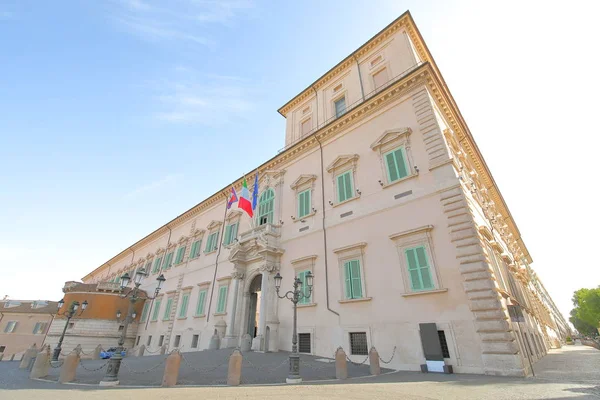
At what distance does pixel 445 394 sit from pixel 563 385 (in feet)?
11.3

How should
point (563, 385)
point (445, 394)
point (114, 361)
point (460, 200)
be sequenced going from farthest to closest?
point (460, 200), point (114, 361), point (563, 385), point (445, 394)

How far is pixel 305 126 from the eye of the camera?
2084cm

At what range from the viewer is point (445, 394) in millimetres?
5781

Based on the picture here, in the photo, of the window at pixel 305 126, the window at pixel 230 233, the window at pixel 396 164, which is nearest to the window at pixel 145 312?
the window at pixel 230 233

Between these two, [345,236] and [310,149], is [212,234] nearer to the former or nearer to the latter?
[310,149]

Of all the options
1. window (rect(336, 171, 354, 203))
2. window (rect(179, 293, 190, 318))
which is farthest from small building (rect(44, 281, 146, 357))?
window (rect(336, 171, 354, 203))

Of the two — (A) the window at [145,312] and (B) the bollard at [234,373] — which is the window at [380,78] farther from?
(A) the window at [145,312]

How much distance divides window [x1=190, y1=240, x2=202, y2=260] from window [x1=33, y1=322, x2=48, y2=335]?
3337 centimetres

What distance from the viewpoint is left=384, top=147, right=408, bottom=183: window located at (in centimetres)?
1270

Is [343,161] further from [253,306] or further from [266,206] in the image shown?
A: [253,306]

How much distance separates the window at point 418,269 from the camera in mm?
10391

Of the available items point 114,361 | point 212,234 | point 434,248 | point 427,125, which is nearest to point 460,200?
point 434,248

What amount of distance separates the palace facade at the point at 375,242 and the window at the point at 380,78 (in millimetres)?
79

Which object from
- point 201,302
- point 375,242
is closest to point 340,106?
point 375,242
